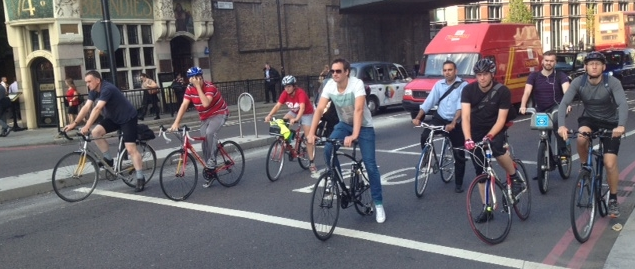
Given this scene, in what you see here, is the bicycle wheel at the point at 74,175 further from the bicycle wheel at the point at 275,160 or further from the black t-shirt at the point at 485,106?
the black t-shirt at the point at 485,106

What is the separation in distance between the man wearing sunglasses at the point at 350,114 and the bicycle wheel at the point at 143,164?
352 centimetres

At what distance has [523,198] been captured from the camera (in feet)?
21.5

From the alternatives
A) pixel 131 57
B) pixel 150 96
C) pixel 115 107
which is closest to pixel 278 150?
pixel 115 107

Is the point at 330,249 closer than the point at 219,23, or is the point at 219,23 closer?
the point at 330,249

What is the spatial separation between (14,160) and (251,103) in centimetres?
514

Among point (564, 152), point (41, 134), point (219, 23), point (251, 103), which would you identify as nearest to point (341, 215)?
point (564, 152)

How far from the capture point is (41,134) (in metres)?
19.0

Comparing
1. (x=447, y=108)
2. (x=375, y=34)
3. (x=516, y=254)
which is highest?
(x=375, y=34)

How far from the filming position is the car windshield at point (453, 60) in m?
16.7

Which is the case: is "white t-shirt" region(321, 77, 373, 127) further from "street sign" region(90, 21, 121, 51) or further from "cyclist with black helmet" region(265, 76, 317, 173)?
"street sign" region(90, 21, 121, 51)

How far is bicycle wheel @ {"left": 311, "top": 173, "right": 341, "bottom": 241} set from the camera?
604 cm

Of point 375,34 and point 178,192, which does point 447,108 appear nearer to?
point 178,192

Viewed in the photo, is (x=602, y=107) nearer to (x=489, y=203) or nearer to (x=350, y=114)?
(x=489, y=203)

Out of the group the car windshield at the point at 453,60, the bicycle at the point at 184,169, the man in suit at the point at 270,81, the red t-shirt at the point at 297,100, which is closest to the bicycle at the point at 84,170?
the bicycle at the point at 184,169
